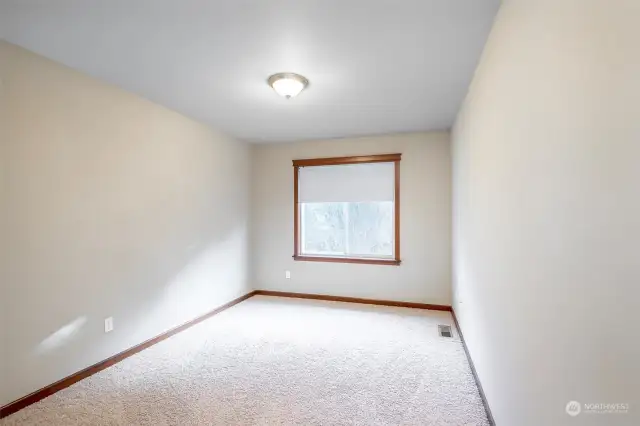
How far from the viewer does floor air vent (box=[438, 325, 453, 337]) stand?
11.4 ft

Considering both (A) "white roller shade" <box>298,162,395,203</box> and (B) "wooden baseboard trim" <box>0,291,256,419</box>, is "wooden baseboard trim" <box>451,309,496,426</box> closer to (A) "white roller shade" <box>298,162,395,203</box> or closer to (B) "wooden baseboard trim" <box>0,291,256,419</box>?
(A) "white roller shade" <box>298,162,395,203</box>

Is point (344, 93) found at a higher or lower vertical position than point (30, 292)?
higher

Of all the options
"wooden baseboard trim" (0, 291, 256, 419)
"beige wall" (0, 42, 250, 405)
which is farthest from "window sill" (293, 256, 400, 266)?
"wooden baseboard trim" (0, 291, 256, 419)

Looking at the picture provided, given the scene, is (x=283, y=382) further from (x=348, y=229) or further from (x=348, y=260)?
(x=348, y=229)

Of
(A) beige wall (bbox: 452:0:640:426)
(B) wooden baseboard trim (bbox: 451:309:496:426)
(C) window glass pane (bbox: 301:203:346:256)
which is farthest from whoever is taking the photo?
(C) window glass pane (bbox: 301:203:346:256)

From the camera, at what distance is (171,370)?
271 cm

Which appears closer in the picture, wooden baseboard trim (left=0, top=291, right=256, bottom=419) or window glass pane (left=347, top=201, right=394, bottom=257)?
wooden baseboard trim (left=0, top=291, right=256, bottom=419)

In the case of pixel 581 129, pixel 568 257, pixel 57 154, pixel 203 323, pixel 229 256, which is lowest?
pixel 203 323

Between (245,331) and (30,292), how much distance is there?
6.46 feet

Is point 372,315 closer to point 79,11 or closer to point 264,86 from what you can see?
point 264,86

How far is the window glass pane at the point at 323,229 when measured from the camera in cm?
494

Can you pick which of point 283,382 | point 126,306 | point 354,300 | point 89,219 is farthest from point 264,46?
point 354,300

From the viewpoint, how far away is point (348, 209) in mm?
4871

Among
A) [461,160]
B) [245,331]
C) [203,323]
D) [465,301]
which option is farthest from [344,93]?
[203,323]
